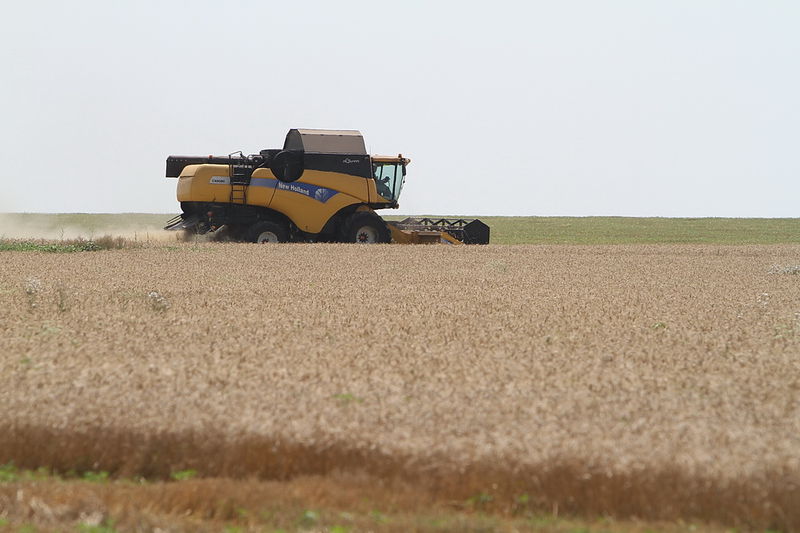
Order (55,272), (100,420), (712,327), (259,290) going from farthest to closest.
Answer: (55,272) < (259,290) < (712,327) < (100,420)

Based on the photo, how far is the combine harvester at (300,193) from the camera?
33000 millimetres

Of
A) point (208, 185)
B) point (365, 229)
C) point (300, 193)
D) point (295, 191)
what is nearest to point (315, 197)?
point (300, 193)

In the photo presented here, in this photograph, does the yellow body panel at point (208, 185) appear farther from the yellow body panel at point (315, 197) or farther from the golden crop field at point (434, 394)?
the golden crop field at point (434, 394)

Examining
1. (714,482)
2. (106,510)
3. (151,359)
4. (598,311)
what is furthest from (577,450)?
(598,311)

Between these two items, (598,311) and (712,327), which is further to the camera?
(598,311)

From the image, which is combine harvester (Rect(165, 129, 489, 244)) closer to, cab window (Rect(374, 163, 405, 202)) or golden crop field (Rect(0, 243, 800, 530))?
cab window (Rect(374, 163, 405, 202))

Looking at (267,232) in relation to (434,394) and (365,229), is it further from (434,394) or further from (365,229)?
(434,394)

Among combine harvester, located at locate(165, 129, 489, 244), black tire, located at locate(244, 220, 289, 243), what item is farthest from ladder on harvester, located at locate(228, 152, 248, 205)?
black tire, located at locate(244, 220, 289, 243)

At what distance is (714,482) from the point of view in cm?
690

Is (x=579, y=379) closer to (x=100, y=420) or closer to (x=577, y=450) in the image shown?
(x=577, y=450)

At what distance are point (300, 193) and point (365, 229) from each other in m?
2.54

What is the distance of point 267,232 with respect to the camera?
1313 inches

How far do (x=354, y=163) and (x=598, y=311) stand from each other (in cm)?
1916

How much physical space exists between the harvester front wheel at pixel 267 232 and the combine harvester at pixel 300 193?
0.11 feet
